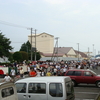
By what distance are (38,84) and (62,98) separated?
1.13m

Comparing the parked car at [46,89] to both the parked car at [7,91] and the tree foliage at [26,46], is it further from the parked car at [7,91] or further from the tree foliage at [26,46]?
the tree foliage at [26,46]

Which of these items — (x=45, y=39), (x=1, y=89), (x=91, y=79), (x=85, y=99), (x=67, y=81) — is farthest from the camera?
(x=45, y=39)

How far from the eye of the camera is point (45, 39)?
131 metres

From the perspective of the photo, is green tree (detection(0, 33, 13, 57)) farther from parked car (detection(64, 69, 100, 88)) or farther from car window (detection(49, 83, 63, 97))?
car window (detection(49, 83, 63, 97))

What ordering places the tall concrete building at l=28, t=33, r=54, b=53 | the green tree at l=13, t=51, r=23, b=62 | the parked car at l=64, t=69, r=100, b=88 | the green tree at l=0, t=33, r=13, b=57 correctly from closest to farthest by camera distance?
1. the parked car at l=64, t=69, r=100, b=88
2. the green tree at l=0, t=33, r=13, b=57
3. the green tree at l=13, t=51, r=23, b=62
4. the tall concrete building at l=28, t=33, r=54, b=53

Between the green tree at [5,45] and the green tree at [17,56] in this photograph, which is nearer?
the green tree at [5,45]

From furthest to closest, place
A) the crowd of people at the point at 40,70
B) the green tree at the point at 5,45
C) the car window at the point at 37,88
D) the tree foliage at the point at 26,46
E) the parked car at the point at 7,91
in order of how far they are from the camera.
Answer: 1. the tree foliage at the point at 26,46
2. the green tree at the point at 5,45
3. the crowd of people at the point at 40,70
4. the car window at the point at 37,88
5. the parked car at the point at 7,91

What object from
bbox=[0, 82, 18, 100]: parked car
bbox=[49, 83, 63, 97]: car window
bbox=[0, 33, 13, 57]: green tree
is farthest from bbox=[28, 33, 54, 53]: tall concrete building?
bbox=[0, 82, 18, 100]: parked car

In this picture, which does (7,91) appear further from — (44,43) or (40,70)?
(44,43)

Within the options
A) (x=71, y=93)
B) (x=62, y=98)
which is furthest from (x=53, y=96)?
(x=71, y=93)

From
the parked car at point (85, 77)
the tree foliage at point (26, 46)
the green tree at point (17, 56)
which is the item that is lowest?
the parked car at point (85, 77)

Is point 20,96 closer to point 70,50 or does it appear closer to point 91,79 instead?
point 91,79

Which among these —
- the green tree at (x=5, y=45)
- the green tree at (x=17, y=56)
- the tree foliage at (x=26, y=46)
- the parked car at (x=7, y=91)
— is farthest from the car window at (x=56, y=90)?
the tree foliage at (x=26, y=46)

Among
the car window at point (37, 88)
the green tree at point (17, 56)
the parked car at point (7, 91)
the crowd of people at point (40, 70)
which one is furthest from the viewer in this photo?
the green tree at point (17, 56)
